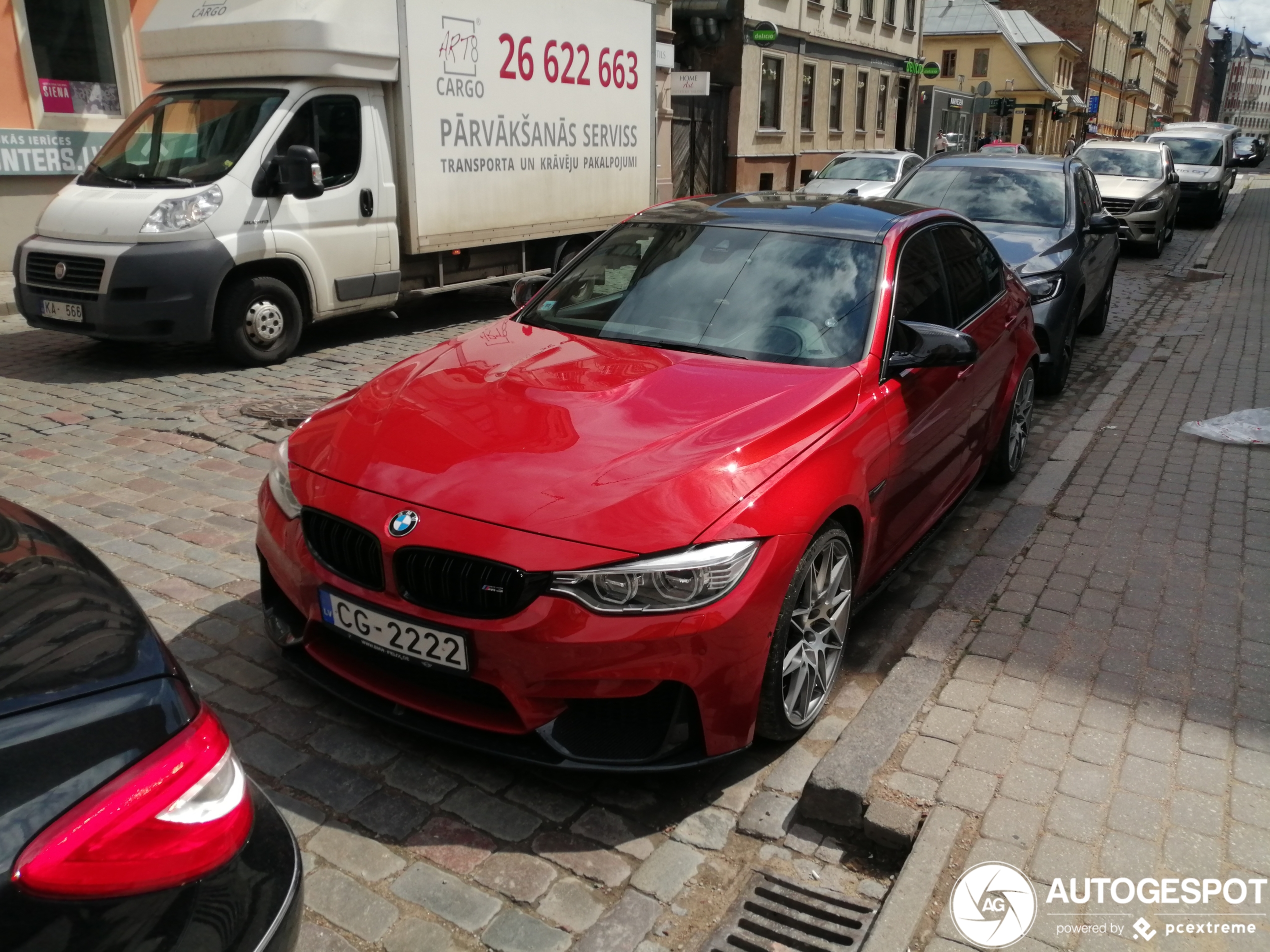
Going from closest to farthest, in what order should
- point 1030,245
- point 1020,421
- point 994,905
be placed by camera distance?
point 994,905 < point 1020,421 < point 1030,245

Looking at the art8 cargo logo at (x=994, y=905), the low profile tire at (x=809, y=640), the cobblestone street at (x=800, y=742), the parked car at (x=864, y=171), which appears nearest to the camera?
the art8 cargo logo at (x=994, y=905)

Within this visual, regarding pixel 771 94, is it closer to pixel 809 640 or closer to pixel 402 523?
pixel 809 640

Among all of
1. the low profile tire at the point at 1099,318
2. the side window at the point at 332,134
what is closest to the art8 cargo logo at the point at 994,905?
the side window at the point at 332,134

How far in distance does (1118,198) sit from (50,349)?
1546 centimetres

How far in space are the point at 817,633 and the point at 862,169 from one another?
60.0 feet

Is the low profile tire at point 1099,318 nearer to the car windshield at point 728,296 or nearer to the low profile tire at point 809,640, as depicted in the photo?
the car windshield at point 728,296

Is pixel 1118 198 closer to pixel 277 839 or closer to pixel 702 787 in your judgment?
pixel 702 787

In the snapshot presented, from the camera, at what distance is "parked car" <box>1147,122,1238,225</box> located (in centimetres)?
2294

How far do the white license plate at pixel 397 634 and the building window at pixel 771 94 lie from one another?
28.0 metres

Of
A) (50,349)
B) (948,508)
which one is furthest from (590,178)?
(948,508)

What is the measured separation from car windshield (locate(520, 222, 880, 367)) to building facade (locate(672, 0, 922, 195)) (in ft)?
71.5

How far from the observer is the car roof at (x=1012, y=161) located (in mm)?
9594

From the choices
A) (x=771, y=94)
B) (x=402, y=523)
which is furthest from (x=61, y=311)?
(x=771, y=94)

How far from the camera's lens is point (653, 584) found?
288cm
